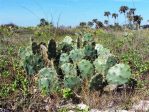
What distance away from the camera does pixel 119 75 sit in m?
8.52

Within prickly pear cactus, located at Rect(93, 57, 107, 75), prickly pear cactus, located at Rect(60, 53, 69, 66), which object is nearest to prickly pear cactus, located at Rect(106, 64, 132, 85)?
prickly pear cactus, located at Rect(93, 57, 107, 75)

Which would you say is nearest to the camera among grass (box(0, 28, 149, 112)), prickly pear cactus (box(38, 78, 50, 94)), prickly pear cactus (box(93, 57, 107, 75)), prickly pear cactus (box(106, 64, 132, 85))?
grass (box(0, 28, 149, 112))

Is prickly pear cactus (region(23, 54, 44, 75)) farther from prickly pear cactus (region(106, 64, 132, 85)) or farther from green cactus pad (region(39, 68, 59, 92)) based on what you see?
prickly pear cactus (region(106, 64, 132, 85))

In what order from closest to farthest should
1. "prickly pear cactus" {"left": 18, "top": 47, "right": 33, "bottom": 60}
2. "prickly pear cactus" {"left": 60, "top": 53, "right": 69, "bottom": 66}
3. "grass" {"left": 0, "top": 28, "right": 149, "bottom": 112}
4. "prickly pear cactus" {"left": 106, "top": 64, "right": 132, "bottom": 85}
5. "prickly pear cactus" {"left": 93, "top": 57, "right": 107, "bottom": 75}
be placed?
"grass" {"left": 0, "top": 28, "right": 149, "bottom": 112}, "prickly pear cactus" {"left": 106, "top": 64, "right": 132, "bottom": 85}, "prickly pear cactus" {"left": 93, "top": 57, "right": 107, "bottom": 75}, "prickly pear cactus" {"left": 60, "top": 53, "right": 69, "bottom": 66}, "prickly pear cactus" {"left": 18, "top": 47, "right": 33, "bottom": 60}

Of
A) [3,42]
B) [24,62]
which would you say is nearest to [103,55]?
[24,62]

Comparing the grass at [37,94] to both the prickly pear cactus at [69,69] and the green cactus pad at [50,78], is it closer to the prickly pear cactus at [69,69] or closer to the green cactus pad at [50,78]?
the green cactus pad at [50,78]

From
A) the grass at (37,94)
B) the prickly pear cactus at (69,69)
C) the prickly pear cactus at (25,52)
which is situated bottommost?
the grass at (37,94)

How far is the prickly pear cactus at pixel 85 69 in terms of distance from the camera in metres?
8.91

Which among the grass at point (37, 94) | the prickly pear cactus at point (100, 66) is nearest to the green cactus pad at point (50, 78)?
the grass at point (37, 94)

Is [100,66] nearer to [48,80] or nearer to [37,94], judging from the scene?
[48,80]

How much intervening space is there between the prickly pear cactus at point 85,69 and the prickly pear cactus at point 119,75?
469mm

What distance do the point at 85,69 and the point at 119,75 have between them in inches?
28.6

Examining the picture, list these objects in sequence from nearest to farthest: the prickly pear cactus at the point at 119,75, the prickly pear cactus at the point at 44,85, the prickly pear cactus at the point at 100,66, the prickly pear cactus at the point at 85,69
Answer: the prickly pear cactus at the point at 44,85 → the prickly pear cactus at the point at 119,75 → the prickly pear cactus at the point at 85,69 → the prickly pear cactus at the point at 100,66

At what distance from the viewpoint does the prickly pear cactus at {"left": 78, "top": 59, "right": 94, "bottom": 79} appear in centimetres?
891
